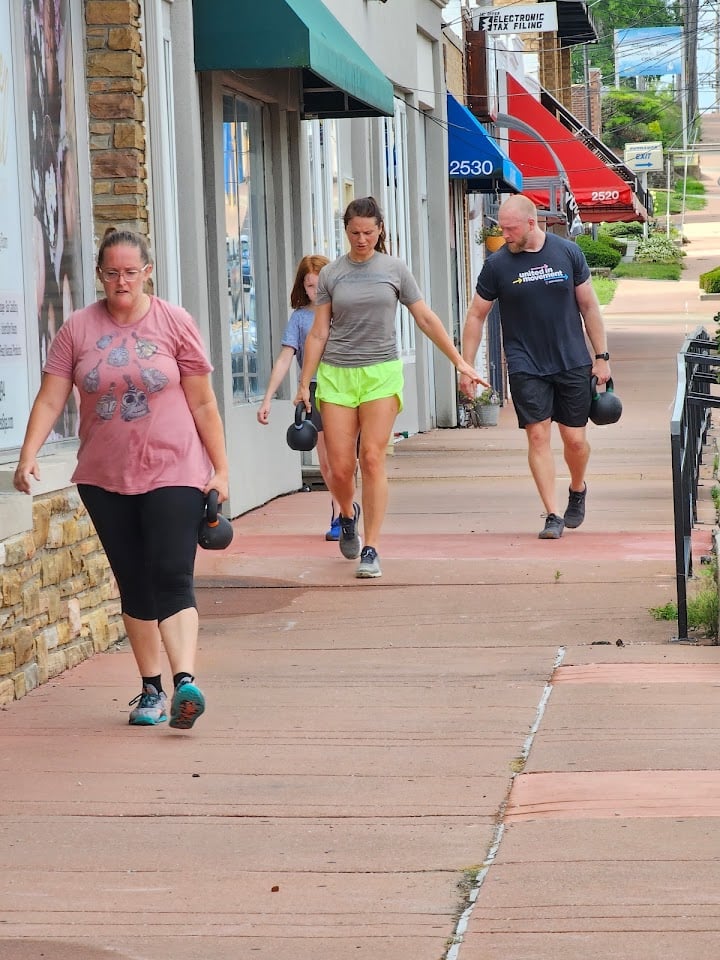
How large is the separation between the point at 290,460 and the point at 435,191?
761 centimetres

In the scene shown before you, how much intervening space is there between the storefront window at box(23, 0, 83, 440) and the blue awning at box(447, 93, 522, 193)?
39.8ft

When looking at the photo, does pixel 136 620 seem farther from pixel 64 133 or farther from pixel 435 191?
pixel 435 191

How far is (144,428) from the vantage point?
608cm

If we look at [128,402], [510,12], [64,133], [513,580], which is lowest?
[513,580]

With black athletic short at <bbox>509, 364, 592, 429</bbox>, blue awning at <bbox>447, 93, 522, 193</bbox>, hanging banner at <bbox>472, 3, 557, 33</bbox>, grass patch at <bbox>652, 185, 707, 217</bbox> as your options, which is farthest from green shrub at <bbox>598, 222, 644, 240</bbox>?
black athletic short at <bbox>509, 364, 592, 429</bbox>

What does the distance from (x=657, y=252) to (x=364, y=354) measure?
185ft

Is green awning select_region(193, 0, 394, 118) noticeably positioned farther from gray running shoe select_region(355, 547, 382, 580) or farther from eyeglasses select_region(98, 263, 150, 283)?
eyeglasses select_region(98, 263, 150, 283)

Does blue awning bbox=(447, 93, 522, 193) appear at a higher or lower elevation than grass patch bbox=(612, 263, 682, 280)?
higher

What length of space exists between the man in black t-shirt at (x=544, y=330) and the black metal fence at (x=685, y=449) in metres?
0.66

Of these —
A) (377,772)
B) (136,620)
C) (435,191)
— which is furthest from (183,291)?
(435,191)

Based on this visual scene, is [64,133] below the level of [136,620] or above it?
above

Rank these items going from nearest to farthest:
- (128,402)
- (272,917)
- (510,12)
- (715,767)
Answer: (272,917)
(715,767)
(128,402)
(510,12)

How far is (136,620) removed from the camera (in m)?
6.38

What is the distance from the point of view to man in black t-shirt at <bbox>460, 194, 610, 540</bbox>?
410 inches
